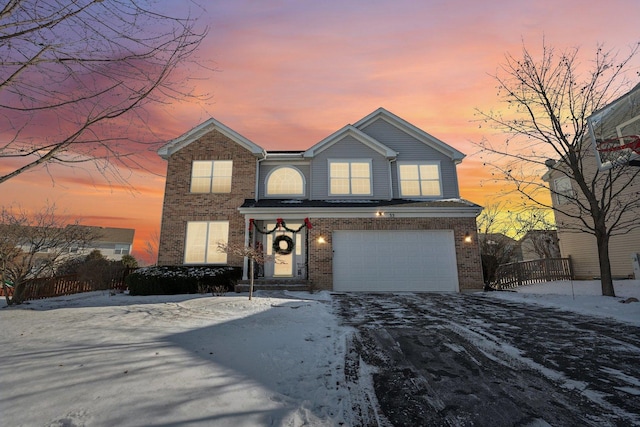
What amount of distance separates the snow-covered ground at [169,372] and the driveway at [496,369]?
49 centimetres

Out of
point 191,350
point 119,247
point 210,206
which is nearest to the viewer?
point 191,350

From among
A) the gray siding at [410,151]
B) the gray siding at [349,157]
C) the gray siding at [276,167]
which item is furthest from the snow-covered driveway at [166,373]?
the gray siding at [410,151]

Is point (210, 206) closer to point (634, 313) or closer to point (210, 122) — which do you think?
point (210, 122)

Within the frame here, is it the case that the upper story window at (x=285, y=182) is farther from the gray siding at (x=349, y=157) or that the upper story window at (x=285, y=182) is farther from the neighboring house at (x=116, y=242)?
the neighboring house at (x=116, y=242)

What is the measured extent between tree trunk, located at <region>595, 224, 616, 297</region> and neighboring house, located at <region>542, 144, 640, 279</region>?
12.0 feet

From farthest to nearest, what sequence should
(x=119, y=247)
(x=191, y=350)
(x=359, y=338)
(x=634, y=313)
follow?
(x=119, y=247), (x=634, y=313), (x=359, y=338), (x=191, y=350)

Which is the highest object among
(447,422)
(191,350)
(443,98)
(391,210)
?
(443,98)

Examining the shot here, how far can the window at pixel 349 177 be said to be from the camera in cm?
1495

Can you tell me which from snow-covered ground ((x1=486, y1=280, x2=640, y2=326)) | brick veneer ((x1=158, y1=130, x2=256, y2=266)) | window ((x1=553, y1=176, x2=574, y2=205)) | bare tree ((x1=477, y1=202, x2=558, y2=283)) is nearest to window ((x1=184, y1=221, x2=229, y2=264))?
brick veneer ((x1=158, y1=130, x2=256, y2=266))

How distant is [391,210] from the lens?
513 inches

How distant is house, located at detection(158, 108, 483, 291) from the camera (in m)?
12.7

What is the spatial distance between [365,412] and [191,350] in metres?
2.45

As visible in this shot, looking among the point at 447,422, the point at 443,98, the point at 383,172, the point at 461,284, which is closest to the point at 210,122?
the point at 383,172

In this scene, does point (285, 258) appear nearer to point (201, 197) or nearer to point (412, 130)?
point (201, 197)
